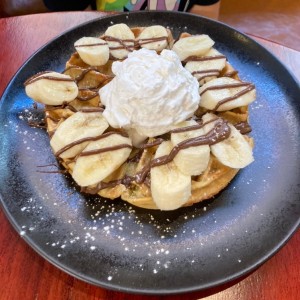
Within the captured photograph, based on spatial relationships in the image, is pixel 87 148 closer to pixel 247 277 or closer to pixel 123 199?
pixel 123 199

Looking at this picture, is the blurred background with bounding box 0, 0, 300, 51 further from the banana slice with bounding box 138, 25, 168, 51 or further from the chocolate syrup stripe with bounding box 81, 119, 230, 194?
the chocolate syrup stripe with bounding box 81, 119, 230, 194

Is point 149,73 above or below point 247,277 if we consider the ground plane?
above

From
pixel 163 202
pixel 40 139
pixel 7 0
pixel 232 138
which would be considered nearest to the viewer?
pixel 163 202

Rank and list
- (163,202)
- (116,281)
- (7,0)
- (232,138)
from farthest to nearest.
Result: (7,0), (232,138), (163,202), (116,281)

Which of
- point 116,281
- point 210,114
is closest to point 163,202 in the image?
point 116,281

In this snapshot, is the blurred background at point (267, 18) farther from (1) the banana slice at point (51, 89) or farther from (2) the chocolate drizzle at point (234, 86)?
(1) the banana slice at point (51, 89)

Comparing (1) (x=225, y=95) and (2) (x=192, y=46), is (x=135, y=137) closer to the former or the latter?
(1) (x=225, y=95)

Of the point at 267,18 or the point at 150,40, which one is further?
the point at 267,18

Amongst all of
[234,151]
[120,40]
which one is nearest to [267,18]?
[120,40]
